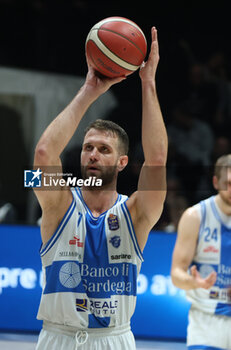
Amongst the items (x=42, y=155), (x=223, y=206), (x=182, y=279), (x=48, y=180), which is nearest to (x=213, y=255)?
(x=223, y=206)

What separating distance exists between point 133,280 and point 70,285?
14.1 inches

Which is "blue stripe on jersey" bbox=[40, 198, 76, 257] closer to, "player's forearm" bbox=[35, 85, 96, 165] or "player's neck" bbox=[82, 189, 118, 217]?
"player's neck" bbox=[82, 189, 118, 217]

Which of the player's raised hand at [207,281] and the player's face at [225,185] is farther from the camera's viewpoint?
the player's face at [225,185]

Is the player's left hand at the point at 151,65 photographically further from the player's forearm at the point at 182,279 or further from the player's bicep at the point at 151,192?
the player's forearm at the point at 182,279

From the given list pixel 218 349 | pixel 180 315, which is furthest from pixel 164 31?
pixel 218 349

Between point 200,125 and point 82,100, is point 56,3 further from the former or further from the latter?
point 82,100

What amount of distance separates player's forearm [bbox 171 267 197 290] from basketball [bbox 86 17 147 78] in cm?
149

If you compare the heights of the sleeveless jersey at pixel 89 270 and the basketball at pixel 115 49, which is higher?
the basketball at pixel 115 49

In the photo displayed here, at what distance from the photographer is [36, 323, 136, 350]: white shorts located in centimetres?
313

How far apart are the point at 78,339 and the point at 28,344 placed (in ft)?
9.55

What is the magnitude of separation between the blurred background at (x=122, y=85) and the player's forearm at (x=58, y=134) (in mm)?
4596

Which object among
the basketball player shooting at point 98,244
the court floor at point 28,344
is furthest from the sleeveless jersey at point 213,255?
the court floor at point 28,344

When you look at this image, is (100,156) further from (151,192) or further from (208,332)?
(208,332)

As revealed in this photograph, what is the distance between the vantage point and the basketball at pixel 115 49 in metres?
3.25
